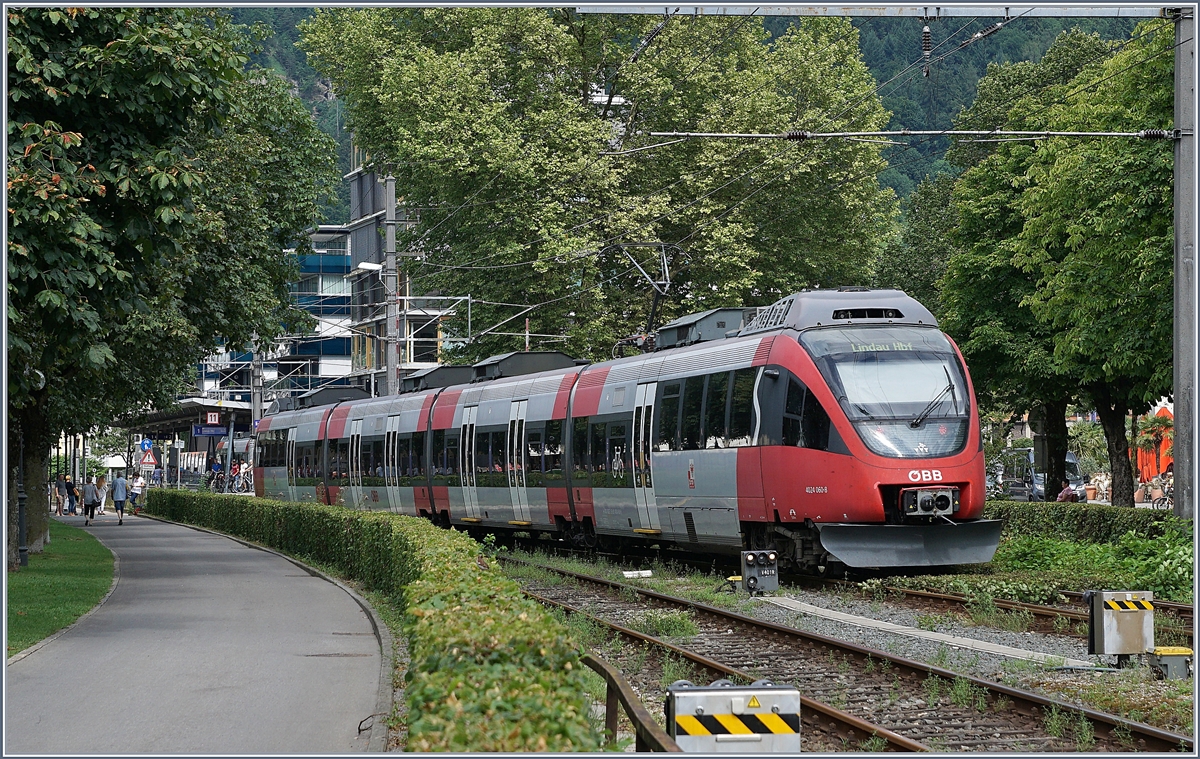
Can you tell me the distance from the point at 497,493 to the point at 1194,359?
1491 centimetres

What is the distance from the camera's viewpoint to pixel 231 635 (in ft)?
52.5

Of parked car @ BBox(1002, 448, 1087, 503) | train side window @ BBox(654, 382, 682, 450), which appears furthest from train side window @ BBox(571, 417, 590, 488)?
parked car @ BBox(1002, 448, 1087, 503)

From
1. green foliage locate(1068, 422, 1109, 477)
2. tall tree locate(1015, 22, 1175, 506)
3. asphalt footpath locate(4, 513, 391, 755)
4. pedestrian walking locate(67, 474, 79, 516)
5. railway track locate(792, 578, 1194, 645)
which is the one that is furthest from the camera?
green foliage locate(1068, 422, 1109, 477)

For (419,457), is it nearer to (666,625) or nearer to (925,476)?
(925,476)

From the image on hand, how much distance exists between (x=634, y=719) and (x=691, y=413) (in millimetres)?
14462

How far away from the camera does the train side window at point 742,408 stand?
65.5 ft

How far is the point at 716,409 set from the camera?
2095 centimetres

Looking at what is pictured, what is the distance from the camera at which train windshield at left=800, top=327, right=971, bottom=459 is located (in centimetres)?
1848

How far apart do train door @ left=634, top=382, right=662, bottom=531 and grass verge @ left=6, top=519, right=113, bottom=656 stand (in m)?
7.87

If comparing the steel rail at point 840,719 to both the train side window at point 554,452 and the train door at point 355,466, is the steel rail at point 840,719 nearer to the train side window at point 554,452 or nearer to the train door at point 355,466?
the train side window at point 554,452

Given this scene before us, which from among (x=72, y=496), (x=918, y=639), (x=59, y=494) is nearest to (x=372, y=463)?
(x=72, y=496)

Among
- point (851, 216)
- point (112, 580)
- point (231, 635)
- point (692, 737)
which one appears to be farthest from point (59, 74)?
point (851, 216)

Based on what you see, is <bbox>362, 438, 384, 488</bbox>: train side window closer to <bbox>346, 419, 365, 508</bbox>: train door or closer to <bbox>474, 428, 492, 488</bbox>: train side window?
<bbox>346, 419, 365, 508</bbox>: train door

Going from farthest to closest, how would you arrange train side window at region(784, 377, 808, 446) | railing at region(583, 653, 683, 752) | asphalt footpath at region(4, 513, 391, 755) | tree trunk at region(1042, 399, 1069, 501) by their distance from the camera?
1. tree trunk at region(1042, 399, 1069, 501)
2. train side window at region(784, 377, 808, 446)
3. asphalt footpath at region(4, 513, 391, 755)
4. railing at region(583, 653, 683, 752)
